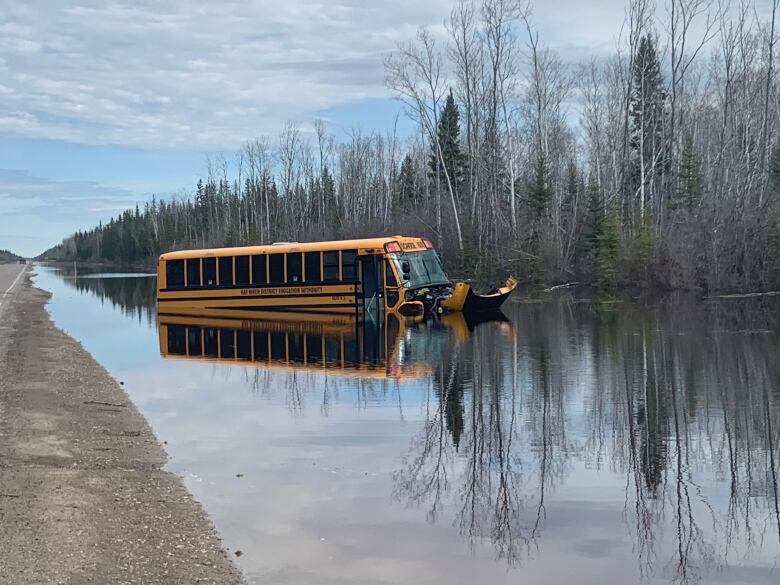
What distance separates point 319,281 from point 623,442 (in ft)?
73.2

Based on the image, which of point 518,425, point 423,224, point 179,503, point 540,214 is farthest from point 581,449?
point 423,224

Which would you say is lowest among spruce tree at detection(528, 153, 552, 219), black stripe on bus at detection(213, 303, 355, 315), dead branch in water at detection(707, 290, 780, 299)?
dead branch in water at detection(707, 290, 780, 299)

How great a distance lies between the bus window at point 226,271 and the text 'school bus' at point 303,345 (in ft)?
11.8

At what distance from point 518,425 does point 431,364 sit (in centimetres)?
624

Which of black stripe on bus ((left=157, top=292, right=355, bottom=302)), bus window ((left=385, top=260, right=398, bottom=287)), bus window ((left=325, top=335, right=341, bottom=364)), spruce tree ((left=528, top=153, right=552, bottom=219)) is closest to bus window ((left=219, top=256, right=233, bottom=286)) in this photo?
black stripe on bus ((left=157, top=292, right=355, bottom=302))

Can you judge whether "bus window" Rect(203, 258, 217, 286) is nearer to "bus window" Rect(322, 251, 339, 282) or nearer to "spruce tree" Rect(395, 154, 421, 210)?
"bus window" Rect(322, 251, 339, 282)

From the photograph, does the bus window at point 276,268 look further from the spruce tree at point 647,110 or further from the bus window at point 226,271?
the spruce tree at point 647,110

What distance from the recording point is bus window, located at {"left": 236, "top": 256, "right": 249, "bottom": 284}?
34312 millimetres

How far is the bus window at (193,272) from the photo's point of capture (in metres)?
35.9

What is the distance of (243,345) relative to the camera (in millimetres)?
22625

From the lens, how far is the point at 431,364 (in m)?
17.7

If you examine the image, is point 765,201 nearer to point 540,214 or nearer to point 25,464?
point 540,214

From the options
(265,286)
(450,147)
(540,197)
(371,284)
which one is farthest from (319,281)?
(450,147)

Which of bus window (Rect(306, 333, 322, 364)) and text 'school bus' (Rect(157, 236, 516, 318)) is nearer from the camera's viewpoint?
bus window (Rect(306, 333, 322, 364))
